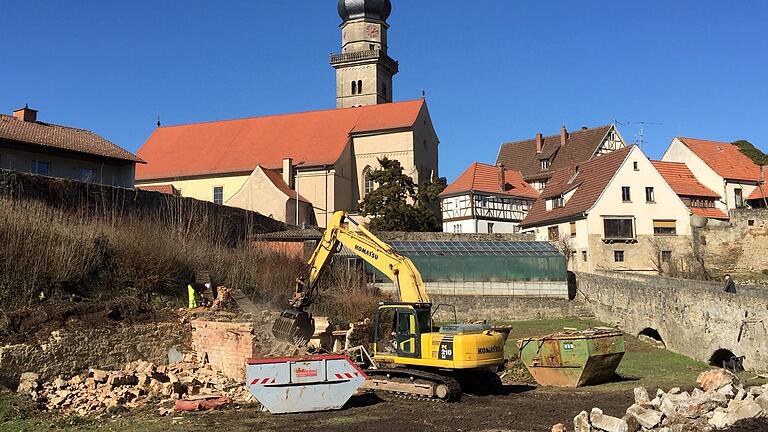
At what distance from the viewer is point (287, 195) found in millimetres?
53188

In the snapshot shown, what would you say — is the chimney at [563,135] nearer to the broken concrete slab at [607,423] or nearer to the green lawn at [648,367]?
the green lawn at [648,367]

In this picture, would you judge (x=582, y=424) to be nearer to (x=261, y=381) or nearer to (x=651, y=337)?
(x=261, y=381)

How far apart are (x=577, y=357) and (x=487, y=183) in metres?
37.3

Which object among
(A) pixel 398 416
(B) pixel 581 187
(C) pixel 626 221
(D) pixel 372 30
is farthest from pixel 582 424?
(D) pixel 372 30

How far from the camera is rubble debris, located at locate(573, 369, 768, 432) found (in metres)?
9.49

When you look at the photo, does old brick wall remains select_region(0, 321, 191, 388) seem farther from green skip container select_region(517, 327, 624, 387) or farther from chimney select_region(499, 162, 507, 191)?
chimney select_region(499, 162, 507, 191)

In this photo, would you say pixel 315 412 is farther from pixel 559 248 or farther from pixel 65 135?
pixel 559 248

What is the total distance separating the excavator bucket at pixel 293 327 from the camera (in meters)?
17.2

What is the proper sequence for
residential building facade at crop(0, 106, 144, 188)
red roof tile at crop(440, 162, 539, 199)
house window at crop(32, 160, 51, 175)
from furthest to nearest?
red roof tile at crop(440, 162, 539, 199) → house window at crop(32, 160, 51, 175) → residential building facade at crop(0, 106, 144, 188)

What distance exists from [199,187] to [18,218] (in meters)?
42.7

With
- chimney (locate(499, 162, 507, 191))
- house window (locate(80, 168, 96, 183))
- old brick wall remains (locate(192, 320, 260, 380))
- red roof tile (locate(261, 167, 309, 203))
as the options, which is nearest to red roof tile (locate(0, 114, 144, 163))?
house window (locate(80, 168, 96, 183))

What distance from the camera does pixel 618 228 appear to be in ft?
133

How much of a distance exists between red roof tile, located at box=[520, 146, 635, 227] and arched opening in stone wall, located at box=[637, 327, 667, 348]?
1508cm

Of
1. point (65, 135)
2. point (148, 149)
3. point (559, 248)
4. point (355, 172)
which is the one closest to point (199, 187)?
point (148, 149)
